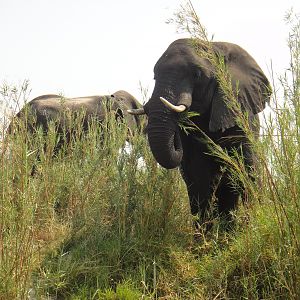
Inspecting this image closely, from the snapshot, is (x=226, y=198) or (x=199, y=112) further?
(x=226, y=198)

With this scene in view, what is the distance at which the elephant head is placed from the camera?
16.3 feet

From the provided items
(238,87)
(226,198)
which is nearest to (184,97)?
(238,87)

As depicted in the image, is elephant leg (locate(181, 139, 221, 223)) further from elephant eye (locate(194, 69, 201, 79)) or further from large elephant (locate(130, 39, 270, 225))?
elephant eye (locate(194, 69, 201, 79))

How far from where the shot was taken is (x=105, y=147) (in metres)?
5.59

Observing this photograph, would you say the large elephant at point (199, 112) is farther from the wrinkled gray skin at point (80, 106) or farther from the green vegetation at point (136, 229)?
the wrinkled gray skin at point (80, 106)

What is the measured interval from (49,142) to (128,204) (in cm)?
105

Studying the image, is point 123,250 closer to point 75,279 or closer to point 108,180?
point 75,279

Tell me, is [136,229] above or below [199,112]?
below

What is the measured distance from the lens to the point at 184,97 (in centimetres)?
513

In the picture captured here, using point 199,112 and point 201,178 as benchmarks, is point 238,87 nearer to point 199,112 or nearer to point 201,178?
point 199,112

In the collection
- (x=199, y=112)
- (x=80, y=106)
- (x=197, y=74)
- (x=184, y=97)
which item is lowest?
(x=80, y=106)

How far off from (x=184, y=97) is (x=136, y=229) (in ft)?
4.23

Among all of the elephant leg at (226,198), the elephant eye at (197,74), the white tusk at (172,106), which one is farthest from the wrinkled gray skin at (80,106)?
the white tusk at (172,106)

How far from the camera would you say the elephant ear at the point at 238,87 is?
203 inches
